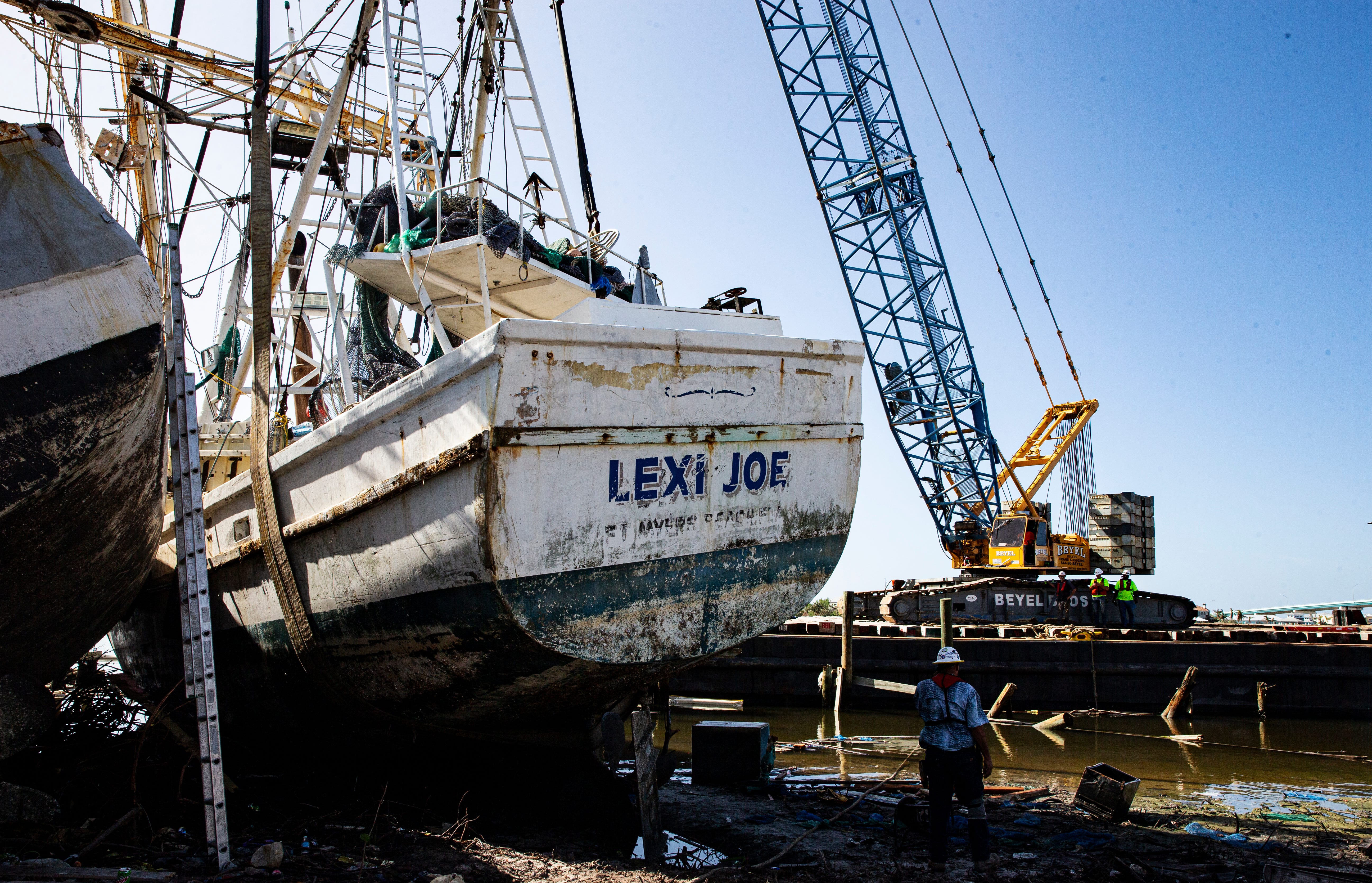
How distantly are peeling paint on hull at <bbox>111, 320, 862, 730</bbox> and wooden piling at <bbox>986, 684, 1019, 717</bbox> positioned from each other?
728 centimetres

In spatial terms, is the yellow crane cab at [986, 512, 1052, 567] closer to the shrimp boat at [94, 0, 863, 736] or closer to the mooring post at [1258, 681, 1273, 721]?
the mooring post at [1258, 681, 1273, 721]

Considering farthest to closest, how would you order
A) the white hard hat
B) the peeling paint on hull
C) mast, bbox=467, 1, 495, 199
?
mast, bbox=467, 1, 495, 199, the white hard hat, the peeling paint on hull

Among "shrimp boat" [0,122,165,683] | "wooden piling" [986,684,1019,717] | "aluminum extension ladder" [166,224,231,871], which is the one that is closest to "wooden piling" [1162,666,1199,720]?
"wooden piling" [986,684,1019,717]

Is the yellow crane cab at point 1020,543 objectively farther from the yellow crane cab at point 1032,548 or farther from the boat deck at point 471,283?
the boat deck at point 471,283

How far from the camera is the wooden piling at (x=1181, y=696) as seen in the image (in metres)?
12.2

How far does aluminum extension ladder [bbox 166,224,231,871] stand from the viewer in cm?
408

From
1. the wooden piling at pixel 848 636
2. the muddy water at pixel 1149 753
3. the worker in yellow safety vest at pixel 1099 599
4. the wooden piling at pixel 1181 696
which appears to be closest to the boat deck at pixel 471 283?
the muddy water at pixel 1149 753

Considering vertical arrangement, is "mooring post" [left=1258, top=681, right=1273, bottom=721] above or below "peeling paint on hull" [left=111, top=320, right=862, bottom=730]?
below

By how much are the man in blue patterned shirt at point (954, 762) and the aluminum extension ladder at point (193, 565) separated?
3614mm

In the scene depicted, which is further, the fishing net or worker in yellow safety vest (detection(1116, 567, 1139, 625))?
worker in yellow safety vest (detection(1116, 567, 1139, 625))

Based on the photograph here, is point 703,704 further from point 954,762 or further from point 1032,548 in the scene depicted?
point 1032,548

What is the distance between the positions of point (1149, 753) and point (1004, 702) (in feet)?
7.00

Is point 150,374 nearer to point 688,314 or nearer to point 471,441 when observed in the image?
point 471,441

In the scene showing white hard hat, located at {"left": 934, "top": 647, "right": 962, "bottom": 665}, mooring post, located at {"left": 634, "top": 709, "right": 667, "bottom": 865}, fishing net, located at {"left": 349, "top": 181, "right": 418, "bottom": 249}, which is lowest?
mooring post, located at {"left": 634, "top": 709, "right": 667, "bottom": 865}
